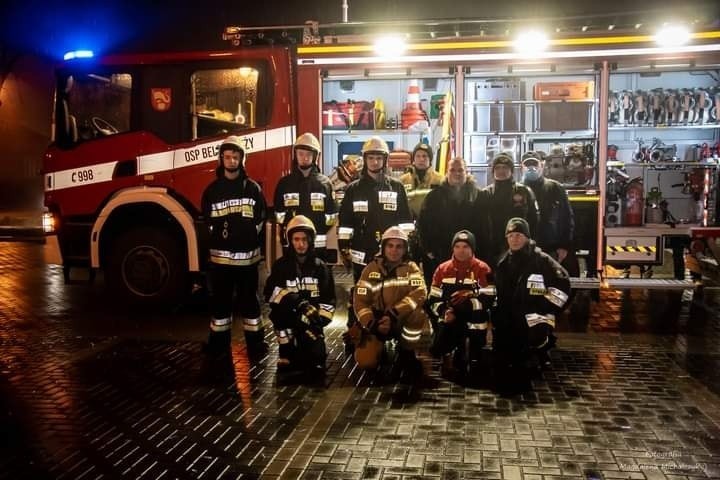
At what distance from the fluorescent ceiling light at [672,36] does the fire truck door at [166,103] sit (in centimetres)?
486

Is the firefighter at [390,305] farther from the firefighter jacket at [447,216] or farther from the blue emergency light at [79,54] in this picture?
the blue emergency light at [79,54]

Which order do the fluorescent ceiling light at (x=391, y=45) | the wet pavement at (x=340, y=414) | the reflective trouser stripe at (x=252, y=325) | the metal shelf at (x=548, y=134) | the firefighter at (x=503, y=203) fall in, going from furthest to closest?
the metal shelf at (x=548, y=134) → the fluorescent ceiling light at (x=391, y=45) → the firefighter at (x=503, y=203) → the reflective trouser stripe at (x=252, y=325) → the wet pavement at (x=340, y=414)

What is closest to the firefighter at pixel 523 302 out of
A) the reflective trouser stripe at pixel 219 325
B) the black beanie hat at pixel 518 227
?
the black beanie hat at pixel 518 227

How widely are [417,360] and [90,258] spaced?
383 cm

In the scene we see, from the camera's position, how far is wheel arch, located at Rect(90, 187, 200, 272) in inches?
292

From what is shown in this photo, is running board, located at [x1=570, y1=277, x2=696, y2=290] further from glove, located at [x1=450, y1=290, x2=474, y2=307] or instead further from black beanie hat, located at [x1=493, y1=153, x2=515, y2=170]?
glove, located at [x1=450, y1=290, x2=474, y2=307]

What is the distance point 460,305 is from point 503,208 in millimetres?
1160

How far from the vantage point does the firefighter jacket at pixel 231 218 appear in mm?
6043

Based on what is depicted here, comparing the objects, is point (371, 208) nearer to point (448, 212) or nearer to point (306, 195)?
point (306, 195)

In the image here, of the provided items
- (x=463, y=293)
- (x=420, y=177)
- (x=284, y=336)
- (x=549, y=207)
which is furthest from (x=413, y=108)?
(x=284, y=336)

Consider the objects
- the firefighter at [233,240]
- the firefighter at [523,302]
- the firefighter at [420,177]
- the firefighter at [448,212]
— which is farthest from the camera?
the firefighter at [420,177]

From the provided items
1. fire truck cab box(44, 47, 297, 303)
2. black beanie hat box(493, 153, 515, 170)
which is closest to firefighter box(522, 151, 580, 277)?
black beanie hat box(493, 153, 515, 170)

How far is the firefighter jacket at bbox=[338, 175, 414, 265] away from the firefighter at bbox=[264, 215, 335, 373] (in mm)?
470

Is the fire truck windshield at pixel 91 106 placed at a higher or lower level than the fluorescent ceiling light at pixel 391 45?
lower
